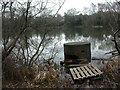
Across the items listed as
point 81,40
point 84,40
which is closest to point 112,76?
point 84,40

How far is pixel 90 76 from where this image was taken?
6109 mm

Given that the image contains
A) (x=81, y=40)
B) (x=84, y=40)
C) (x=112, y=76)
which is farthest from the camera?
(x=81, y=40)

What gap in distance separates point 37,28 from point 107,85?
3.76 metres

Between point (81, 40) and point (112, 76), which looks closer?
point (112, 76)

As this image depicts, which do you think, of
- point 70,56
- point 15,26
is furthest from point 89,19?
point 15,26

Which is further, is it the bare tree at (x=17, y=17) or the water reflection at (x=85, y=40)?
the water reflection at (x=85, y=40)

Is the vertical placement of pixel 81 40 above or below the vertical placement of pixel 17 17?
below

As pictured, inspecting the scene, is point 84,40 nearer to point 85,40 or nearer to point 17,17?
point 85,40

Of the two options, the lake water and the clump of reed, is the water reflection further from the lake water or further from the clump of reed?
the clump of reed

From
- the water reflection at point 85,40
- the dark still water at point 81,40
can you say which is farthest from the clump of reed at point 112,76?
the water reflection at point 85,40

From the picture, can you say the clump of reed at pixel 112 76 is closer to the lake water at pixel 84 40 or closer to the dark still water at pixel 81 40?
the lake water at pixel 84 40

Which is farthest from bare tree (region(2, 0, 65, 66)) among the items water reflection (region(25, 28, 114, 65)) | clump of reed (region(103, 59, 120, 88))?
clump of reed (region(103, 59, 120, 88))

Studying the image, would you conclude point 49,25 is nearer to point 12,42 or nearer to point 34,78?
point 12,42

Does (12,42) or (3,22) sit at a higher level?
(3,22)
